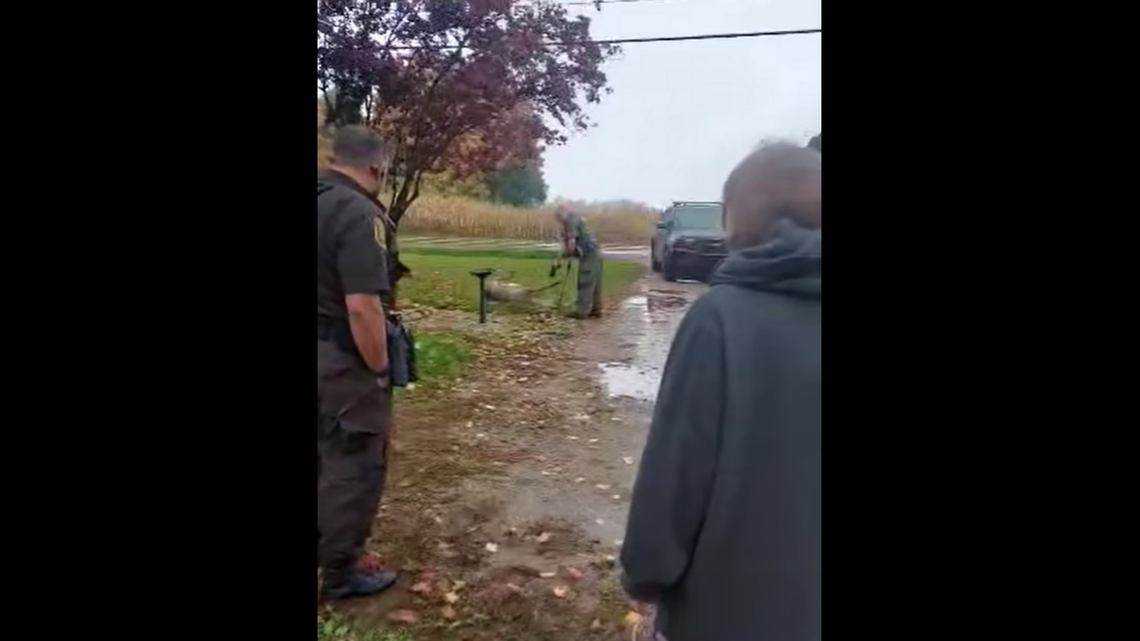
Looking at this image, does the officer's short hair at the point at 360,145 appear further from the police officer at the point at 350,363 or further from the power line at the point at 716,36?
the power line at the point at 716,36

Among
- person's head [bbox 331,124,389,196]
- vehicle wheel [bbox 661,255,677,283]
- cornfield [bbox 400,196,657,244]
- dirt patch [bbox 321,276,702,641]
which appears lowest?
dirt patch [bbox 321,276,702,641]

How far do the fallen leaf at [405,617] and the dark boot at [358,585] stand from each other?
44 mm

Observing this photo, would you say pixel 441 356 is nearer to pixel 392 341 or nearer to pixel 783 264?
pixel 392 341

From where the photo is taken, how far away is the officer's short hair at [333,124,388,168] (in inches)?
54.2

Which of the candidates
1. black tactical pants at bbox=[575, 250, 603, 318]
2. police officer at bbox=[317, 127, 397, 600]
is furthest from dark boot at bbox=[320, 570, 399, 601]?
black tactical pants at bbox=[575, 250, 603, 318]

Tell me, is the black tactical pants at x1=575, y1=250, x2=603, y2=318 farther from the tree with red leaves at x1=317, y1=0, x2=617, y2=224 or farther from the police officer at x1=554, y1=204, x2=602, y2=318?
the tree with red leaves at x1=317, y1=0, x2=617, y2=224

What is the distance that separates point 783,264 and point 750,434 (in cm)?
25

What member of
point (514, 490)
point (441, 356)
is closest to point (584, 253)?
point (441, 356)

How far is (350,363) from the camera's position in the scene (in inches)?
54.9

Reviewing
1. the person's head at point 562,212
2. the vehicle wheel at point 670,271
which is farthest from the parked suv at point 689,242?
the person's head at point 562,212

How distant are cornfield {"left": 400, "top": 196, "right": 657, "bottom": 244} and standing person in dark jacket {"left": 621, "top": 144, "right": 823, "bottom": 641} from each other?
16 centimetres

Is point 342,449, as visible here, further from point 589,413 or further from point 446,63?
point 446,63
